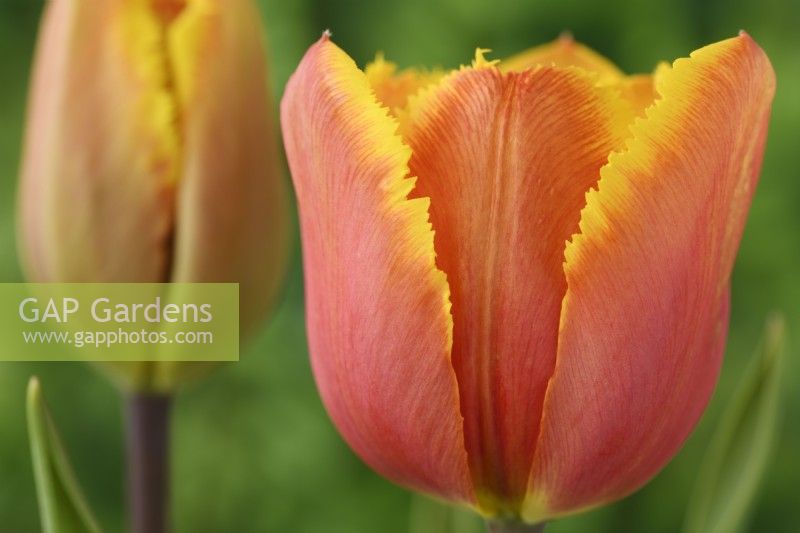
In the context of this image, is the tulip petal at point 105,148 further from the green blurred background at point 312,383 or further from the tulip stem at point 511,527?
the green blurred background at point 312,383

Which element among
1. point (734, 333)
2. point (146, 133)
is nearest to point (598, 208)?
point (146, 133)

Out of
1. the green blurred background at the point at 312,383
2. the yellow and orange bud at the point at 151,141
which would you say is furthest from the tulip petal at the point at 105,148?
the green blurred background at the point at 312,383

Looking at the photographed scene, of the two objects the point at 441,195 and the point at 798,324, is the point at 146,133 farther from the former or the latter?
the point at 798,324

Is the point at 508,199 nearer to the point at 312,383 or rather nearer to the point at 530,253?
the point at 530,253

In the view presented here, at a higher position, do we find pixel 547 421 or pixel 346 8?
pixel 346 8

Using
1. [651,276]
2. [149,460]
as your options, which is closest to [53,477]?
[149,460]

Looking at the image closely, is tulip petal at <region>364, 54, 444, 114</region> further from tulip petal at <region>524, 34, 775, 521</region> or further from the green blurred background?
the green blurred background

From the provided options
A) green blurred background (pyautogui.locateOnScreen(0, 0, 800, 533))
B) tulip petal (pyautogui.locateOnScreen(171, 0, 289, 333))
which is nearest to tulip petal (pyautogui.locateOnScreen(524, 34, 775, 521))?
tulip petal (pyautogui.locateOnScreen(171, 0, 289, 333))
